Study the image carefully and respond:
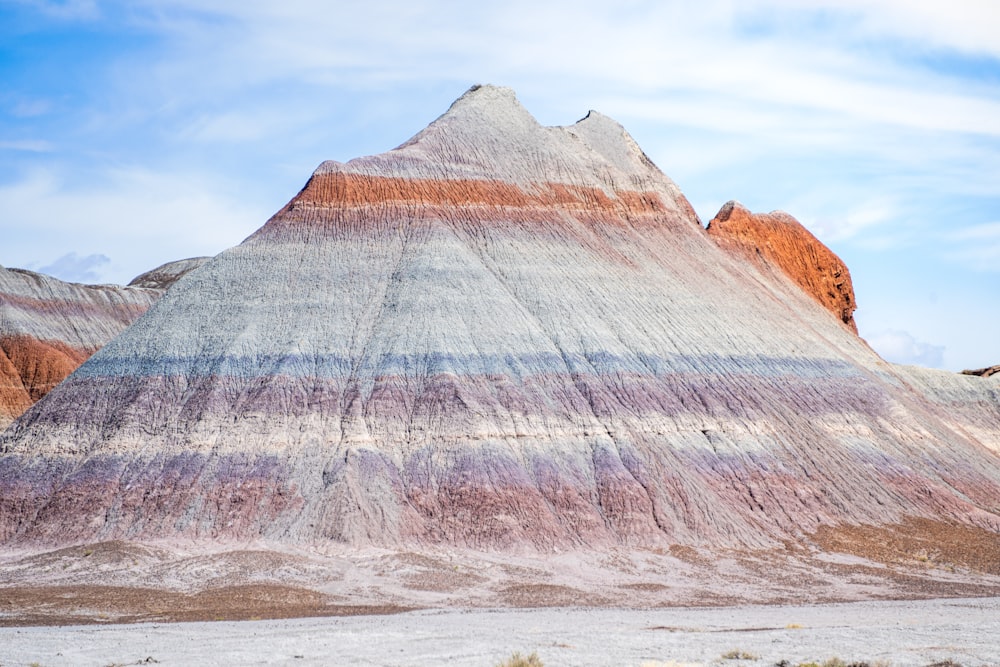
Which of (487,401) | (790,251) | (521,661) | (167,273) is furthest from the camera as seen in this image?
(167,273)

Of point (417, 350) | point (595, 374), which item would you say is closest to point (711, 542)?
point (595, 374)

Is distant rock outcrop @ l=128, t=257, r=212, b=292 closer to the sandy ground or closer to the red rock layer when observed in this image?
the red rock layer

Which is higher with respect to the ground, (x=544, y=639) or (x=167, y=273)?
(x=167, y=273)

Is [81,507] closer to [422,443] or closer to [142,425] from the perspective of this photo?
[142,425]

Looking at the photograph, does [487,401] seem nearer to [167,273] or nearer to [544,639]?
[544,639]

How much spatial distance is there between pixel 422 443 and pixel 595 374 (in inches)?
377

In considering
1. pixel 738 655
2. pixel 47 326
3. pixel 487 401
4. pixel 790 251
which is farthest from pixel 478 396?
pixel 47 326

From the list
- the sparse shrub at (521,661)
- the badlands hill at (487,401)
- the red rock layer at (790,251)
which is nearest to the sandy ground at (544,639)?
the sparse shrub at (521,661)

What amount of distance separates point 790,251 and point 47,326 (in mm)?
57847

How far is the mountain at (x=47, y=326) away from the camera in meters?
92.8

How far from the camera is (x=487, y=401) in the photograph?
55.9 metres

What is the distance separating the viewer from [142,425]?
181 ft

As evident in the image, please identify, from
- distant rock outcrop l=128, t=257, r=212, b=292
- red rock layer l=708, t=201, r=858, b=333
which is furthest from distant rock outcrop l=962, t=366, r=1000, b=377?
distant rock outcrop l=128, t=257, r=212, b=292

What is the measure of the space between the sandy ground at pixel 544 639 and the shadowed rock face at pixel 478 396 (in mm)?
12045
